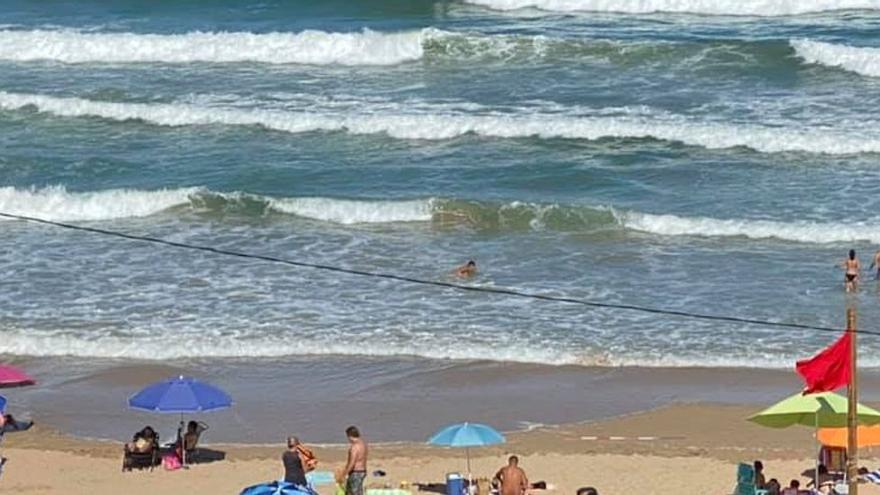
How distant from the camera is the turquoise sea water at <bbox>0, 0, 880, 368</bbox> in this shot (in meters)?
24.3

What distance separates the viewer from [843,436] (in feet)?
59.1

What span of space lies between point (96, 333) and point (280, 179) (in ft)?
26.3

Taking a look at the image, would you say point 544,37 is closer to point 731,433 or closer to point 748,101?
point 748,101

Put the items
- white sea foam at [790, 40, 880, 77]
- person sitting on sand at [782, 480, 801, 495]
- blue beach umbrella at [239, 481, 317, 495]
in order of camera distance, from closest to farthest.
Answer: blue beach umbrella at [239, 481, 317, 495] < person sitting on sand at [782, 480, 801, 495] < white sea foam at [790, 40, 880, 77]

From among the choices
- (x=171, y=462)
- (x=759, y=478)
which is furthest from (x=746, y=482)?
(x=171, y=462)

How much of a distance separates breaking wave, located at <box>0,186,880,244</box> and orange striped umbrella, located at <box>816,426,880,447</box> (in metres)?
9.24

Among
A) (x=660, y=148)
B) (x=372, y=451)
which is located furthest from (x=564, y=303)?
(x=660, y=148)

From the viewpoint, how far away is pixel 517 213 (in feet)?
94.8

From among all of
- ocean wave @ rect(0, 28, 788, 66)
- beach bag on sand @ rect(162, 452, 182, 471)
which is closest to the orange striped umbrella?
beach bag on sand @ rect(162, 452, 182, 471)

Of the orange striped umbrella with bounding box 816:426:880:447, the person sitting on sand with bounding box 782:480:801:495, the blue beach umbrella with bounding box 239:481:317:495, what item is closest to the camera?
the blue beach umbrella with bounding box 239:481:317:495

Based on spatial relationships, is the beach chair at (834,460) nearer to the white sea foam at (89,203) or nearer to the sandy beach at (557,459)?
the sandy beach at (557,459)

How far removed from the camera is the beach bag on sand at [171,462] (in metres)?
19.9

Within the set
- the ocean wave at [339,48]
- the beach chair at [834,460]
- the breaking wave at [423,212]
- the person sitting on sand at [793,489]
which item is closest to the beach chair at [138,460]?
the person sitting on sand at [793,489]

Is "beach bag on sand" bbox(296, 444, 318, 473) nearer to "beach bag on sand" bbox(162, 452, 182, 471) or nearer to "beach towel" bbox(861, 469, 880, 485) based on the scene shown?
"beach bag on sand" bbox(162, 452, 182, 471)
